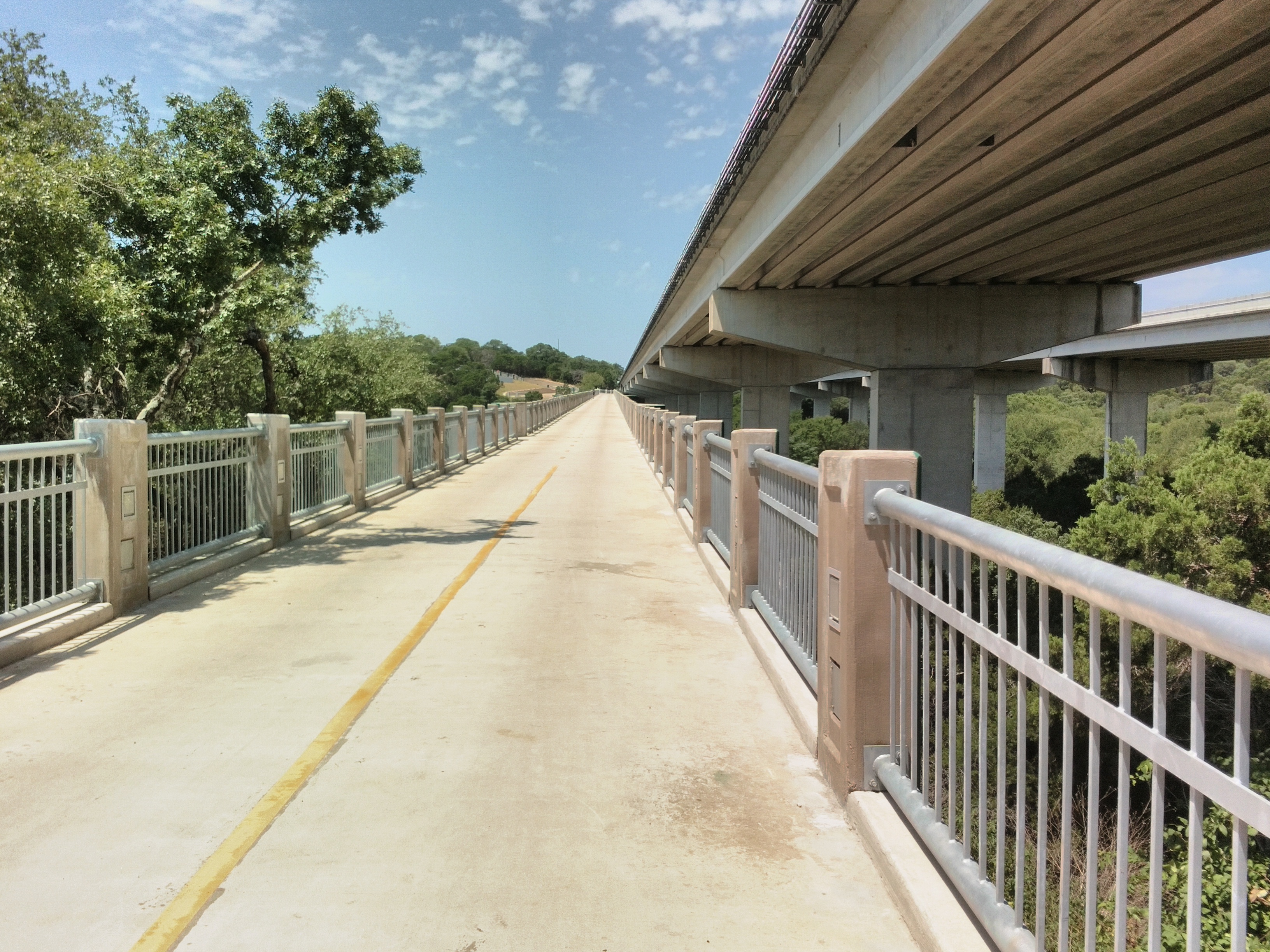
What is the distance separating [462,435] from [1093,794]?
26108 millimetres

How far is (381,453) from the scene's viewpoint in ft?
60.4

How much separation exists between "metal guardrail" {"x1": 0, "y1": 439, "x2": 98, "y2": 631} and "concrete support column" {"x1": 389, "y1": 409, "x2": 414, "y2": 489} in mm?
10033

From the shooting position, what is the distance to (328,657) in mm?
7207

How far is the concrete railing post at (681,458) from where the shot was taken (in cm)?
1541

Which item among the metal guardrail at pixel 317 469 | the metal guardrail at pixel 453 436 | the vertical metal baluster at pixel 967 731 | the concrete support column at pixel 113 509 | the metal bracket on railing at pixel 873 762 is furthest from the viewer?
the metal guardrail at pixel 453 436

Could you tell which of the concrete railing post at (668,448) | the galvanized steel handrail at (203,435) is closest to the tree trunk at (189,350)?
the galvanized steel handrail at (203,435)

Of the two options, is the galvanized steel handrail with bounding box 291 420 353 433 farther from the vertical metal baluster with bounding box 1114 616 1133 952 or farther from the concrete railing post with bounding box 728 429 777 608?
the vertical metal baluster with bounding box 1114 616 1133 952

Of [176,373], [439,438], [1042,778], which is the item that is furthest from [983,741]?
[439,438]

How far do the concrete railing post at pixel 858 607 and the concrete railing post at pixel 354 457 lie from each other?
12188mm

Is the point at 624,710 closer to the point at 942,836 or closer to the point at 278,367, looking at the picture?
the point at 942,836

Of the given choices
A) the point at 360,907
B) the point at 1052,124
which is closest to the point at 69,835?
the point at 360,907

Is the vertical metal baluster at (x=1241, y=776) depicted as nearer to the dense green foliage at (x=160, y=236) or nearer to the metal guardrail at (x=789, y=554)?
the metal guardrail at (x=789, y=554)

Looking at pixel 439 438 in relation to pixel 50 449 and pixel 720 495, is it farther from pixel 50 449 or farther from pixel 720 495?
pixel 50 449

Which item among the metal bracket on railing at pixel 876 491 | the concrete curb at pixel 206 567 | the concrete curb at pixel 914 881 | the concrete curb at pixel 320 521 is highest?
the metal bracket on railing at pixel 876 491
